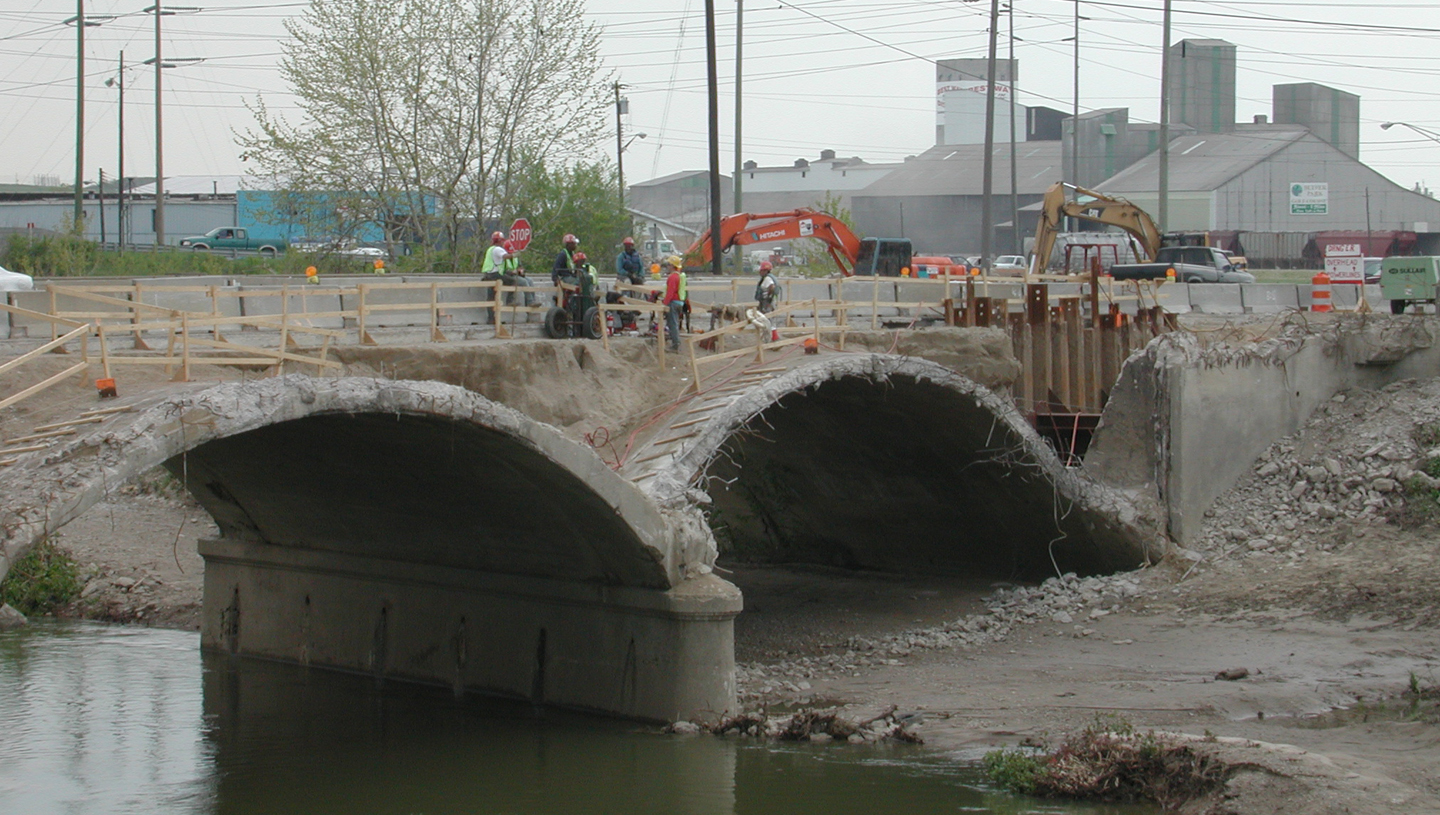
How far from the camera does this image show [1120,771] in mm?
13438

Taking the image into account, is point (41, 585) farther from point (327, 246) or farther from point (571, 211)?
point (571, 211)

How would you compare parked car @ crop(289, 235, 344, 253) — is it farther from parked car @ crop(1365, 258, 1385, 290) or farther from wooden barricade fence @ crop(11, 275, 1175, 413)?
parked car @ crop(1365, 258, 1385, 290)

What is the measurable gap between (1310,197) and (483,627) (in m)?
63.0

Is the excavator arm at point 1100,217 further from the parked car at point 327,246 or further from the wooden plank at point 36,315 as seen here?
the wooden plank at point 36,315

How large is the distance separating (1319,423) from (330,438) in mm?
17600

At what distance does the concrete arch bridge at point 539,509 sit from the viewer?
13.2 meters

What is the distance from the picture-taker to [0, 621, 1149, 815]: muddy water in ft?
47.4

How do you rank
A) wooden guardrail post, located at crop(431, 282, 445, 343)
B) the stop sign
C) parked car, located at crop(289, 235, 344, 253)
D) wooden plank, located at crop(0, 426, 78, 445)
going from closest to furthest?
wooden plank, located at crop(0, 426, 78, 445) < wooden guardrail post, located at crop(431, 282, 445, 343) < the stop sign < parked car, located at crop(289, 235, 344, 253)

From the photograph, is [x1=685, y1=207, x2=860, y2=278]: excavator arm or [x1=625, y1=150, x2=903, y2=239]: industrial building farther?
[x1=625, y1=150, x2=903, y2=239]: industrial building

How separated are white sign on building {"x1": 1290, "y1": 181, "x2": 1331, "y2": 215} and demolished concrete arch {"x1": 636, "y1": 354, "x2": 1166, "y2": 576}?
52.9 m

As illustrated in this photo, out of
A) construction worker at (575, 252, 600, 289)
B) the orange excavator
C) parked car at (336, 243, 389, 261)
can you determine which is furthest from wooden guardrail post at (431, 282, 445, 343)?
parked car at (336, 243, 389, 261)

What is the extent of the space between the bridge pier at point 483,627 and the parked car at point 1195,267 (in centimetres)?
2803

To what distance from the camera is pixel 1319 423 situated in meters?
25.3

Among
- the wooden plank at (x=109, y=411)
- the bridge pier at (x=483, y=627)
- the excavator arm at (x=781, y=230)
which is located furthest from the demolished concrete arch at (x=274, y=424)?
the excavator arm at (x=781, y=230)
